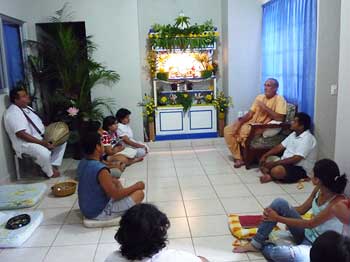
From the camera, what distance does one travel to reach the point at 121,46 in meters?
5.87

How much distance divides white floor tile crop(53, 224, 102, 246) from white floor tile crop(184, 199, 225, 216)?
90 cm

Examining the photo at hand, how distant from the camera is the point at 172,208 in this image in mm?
3562

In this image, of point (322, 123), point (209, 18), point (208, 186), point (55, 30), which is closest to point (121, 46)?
point (55, 30)

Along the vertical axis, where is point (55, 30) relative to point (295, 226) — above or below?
above

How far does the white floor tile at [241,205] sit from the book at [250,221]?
6.5 inches

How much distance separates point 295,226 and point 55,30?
16.4ft

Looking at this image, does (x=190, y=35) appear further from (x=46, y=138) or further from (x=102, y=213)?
Result: (x=102, y=213)

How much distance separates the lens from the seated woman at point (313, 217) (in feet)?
7.43

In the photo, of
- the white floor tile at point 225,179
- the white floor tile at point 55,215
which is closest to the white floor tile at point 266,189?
the white floor tile at point 225,179

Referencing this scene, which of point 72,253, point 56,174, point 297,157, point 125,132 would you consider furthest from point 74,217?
point 297,157

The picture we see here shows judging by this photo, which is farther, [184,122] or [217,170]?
[184,122]

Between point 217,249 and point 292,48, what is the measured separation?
3134 millimetres

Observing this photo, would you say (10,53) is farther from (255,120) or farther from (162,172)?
(255,120)

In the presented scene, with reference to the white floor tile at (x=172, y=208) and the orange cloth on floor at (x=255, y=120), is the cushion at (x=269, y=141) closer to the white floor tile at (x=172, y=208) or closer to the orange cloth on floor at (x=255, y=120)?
the orange cloth on floor at (x=255, y=120)
